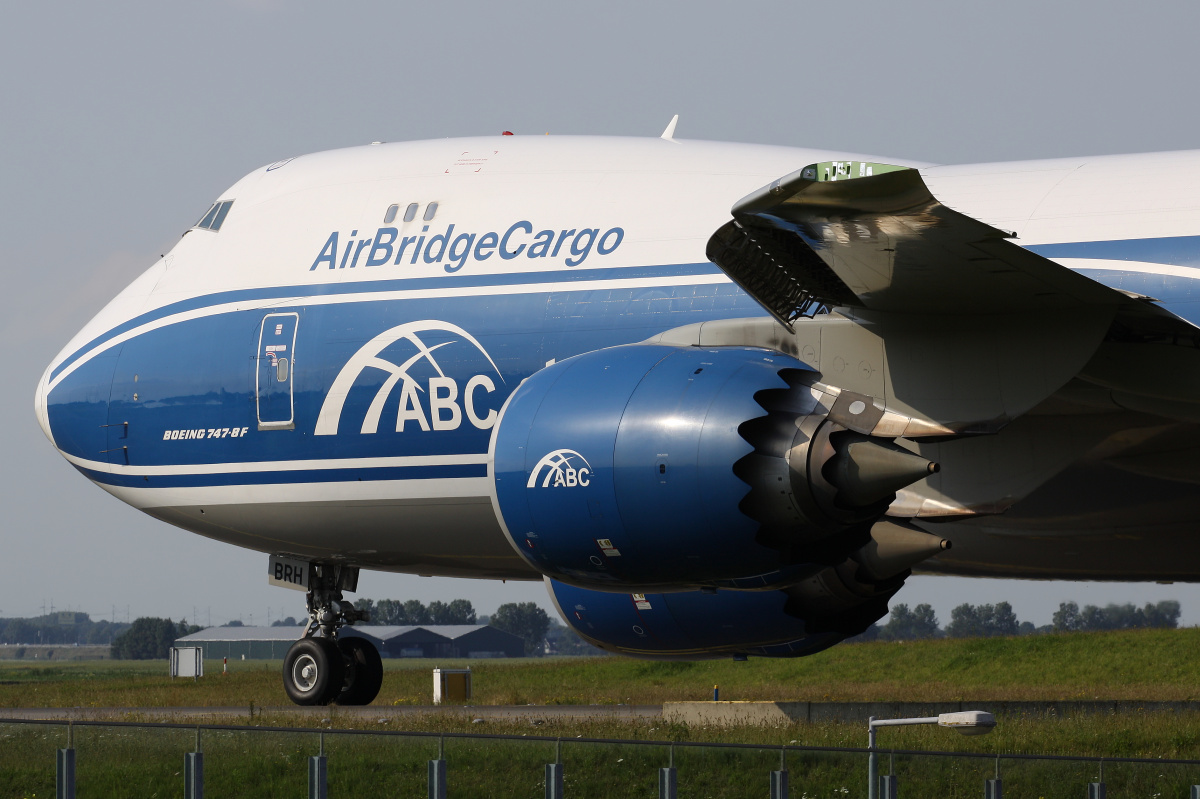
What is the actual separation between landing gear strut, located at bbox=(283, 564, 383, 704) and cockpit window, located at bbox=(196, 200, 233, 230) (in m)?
3.83

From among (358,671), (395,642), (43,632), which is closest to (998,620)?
(395,642)

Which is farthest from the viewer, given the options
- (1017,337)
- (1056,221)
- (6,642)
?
(6,642)

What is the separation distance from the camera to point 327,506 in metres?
14.0

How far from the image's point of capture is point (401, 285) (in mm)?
13758

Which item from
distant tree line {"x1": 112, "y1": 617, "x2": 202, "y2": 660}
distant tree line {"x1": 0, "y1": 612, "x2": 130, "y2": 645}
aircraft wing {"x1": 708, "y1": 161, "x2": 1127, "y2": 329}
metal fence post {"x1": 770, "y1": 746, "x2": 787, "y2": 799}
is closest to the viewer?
aircraft wing {"x1": 708, "y1": 161, "x2": 1127, "y2": 329}

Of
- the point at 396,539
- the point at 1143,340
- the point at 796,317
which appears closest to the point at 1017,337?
the point at 1143,340

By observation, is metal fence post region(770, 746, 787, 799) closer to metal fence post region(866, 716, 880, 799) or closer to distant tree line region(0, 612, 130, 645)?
metal fence post region(866, 716, 880, 799)

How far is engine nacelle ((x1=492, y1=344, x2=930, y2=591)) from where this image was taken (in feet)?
30.5

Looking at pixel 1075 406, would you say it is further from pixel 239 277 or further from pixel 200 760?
pixel 239 277

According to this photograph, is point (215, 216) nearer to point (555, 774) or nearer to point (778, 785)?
point (555, 774)

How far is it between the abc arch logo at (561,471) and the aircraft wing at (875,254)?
1598 millimetres

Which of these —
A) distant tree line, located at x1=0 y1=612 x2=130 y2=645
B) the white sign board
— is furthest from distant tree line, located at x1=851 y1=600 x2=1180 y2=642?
distant tree line, located at x1=0 y1=612 x2=130 y2=645

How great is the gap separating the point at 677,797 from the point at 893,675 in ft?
78.6

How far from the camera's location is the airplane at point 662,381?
30.6 feet
